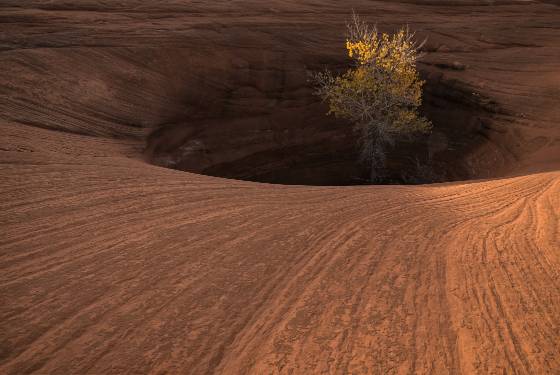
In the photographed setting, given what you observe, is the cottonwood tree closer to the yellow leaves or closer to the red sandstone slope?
the yellow leaves

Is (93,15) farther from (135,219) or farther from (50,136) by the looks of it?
(135,219)

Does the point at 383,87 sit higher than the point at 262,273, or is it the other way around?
the point at 383,87

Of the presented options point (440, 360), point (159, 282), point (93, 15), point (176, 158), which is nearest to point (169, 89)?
point (176, 158)

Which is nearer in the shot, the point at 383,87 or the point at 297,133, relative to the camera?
the point at 383,87

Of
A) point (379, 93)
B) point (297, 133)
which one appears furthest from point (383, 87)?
point (297, 133)

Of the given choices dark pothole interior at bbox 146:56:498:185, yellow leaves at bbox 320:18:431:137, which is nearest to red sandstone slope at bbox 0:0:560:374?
dark pothole interior at bbox 146:56:498:185

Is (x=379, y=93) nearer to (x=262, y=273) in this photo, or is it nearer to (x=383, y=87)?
(x=383, y=87)

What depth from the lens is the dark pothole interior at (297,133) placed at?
15.6m

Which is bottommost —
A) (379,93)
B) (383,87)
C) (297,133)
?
(297,133)

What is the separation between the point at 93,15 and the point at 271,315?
16120 mm

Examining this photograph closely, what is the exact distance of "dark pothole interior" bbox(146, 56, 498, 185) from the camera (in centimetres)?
1559

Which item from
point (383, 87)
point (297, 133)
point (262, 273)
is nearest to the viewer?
point (262, 273)

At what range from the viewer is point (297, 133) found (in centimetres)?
1684

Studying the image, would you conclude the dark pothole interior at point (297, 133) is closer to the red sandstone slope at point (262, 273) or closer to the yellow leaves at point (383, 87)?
the yellow leaves at point (383, 87)
